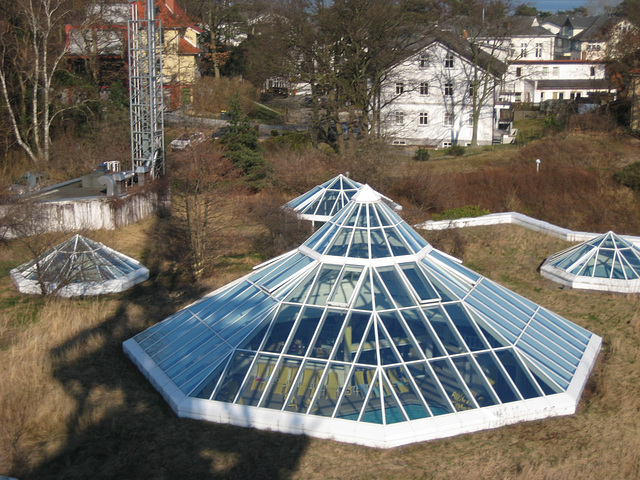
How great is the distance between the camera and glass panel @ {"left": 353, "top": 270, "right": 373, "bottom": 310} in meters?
12.7

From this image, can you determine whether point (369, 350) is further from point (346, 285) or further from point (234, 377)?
point (234, 377)

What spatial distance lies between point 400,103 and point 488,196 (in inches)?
601

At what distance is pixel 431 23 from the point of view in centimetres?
4334

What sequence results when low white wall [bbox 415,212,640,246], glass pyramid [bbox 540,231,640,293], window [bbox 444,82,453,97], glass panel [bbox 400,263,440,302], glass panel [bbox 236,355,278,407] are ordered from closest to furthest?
glass panel [bbox 236,355,278,407], glass panel [bbox 400,263,440,302], glass pyramid [bbox 540,231,640,293], low white wall [bbox 415,212,640,246], window [bbox 444,82,453,97]

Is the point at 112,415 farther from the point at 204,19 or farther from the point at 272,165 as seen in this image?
the point at 204,19

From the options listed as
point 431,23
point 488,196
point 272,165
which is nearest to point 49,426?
point 272,165

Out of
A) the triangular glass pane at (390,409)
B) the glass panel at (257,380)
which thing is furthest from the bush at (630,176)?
the glass panel at (257,380)

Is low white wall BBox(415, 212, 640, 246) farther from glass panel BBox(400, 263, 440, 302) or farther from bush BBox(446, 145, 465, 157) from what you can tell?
bush BBox(446, 145, 465, 157)

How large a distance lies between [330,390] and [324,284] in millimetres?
2616

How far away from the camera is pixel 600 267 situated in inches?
810

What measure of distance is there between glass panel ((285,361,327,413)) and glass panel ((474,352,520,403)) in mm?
3106

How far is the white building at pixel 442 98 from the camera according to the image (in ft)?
153

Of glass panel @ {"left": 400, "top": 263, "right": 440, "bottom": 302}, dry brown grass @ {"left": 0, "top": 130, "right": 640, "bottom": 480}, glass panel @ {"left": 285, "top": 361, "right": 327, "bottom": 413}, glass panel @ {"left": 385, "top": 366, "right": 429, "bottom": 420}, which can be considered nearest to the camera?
dry brown grass @ {"left": 0, "top": 130, "right": 640, "bottom": 480}

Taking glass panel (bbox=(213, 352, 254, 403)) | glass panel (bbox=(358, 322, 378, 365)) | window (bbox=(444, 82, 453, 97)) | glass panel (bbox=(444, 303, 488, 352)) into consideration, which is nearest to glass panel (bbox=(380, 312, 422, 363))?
glass panel (bbox=(358, 322, 378, 365))
